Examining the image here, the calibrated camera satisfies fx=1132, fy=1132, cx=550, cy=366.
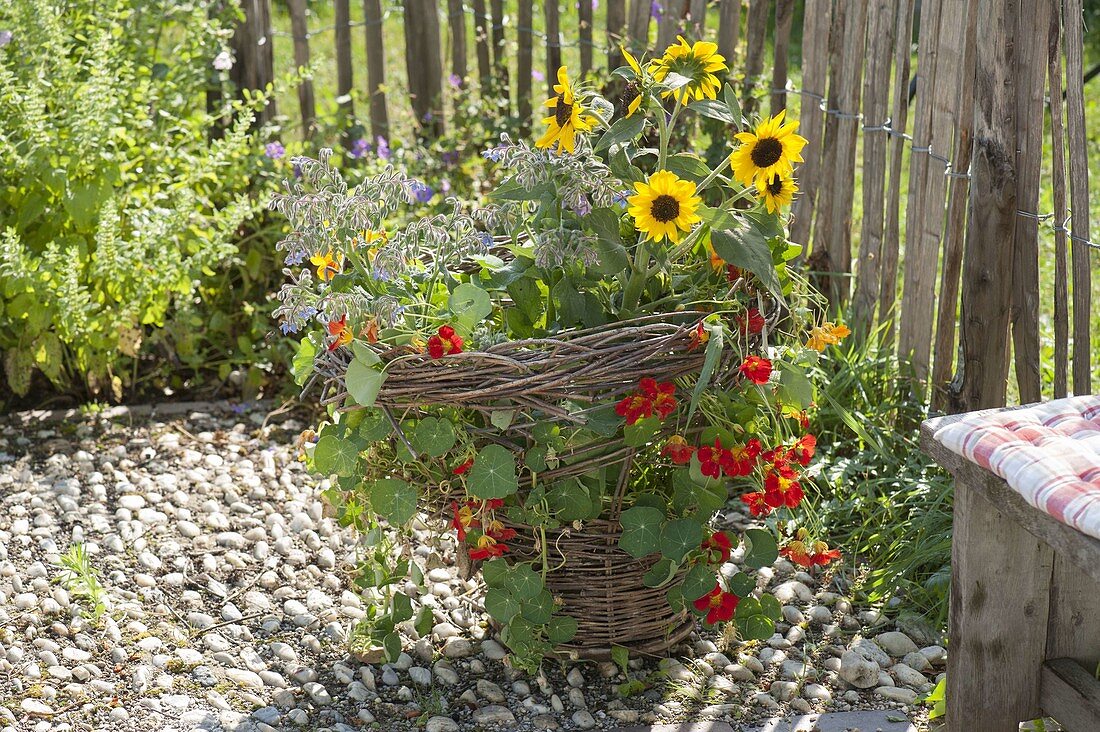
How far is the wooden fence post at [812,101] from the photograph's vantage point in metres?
3.28

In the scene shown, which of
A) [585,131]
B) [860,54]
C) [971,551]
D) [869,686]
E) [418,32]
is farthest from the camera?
[418,32]

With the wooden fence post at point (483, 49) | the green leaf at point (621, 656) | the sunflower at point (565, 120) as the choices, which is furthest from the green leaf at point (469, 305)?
the wooden fence post at point (483, 49)

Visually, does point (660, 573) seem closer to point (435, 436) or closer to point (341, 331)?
point (435, 436)

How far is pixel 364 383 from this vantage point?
200 centimetres

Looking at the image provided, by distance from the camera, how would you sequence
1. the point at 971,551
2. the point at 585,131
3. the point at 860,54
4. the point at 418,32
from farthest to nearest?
the point at 418,32, the point at 860,54, the point at 585,131, the point at 971,551

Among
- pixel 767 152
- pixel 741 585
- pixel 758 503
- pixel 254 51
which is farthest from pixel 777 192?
pixel 254 51

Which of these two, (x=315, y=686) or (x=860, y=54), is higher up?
(x=860, y=54)

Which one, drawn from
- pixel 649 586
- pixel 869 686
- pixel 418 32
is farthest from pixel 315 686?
pixel 418 32

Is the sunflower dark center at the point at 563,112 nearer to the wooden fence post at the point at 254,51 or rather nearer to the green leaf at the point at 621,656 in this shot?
the green leaf at the point at 621,656

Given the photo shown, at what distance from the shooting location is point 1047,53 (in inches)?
96.7

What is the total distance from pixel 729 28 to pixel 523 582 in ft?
7.09

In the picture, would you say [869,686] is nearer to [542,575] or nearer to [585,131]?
[542,575]

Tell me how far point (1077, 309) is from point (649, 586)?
3.84 feet

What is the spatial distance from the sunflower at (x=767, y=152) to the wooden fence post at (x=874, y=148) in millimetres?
1214
